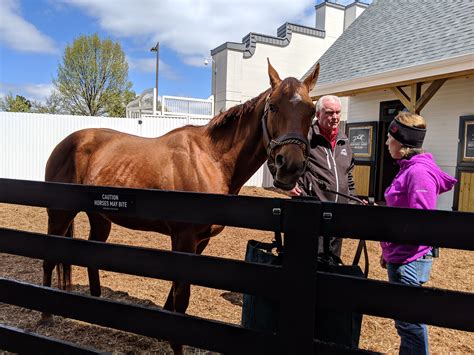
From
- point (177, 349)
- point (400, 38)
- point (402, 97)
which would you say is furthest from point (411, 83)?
point (177, 349)

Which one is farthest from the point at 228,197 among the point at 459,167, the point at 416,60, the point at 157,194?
the point at 416,60

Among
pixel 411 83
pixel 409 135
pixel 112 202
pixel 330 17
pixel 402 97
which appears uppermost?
pixel 330 17

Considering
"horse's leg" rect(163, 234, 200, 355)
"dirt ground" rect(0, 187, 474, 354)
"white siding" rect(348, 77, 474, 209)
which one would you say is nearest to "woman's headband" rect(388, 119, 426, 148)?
"horse's leg" rect(163, 234, 200, 355)

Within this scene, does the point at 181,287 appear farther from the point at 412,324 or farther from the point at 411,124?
the point at 411,124

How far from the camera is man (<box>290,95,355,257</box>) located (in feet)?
8.59

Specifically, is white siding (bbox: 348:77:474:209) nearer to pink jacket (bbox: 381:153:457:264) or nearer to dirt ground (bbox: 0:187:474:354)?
dirt ground (bbox: 0:187:474:354)

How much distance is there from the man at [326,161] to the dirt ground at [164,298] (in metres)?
1.39

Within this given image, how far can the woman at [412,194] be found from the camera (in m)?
2.13

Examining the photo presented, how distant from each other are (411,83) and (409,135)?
22.6 ft

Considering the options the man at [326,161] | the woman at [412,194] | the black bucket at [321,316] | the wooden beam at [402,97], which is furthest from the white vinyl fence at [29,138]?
the woman at [412,194]

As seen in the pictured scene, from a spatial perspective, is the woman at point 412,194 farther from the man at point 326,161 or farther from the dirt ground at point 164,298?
the dirt ground at point 164,298

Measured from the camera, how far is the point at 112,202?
1.93 meters

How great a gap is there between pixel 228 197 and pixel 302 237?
1.28ft

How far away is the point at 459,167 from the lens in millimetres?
7676
